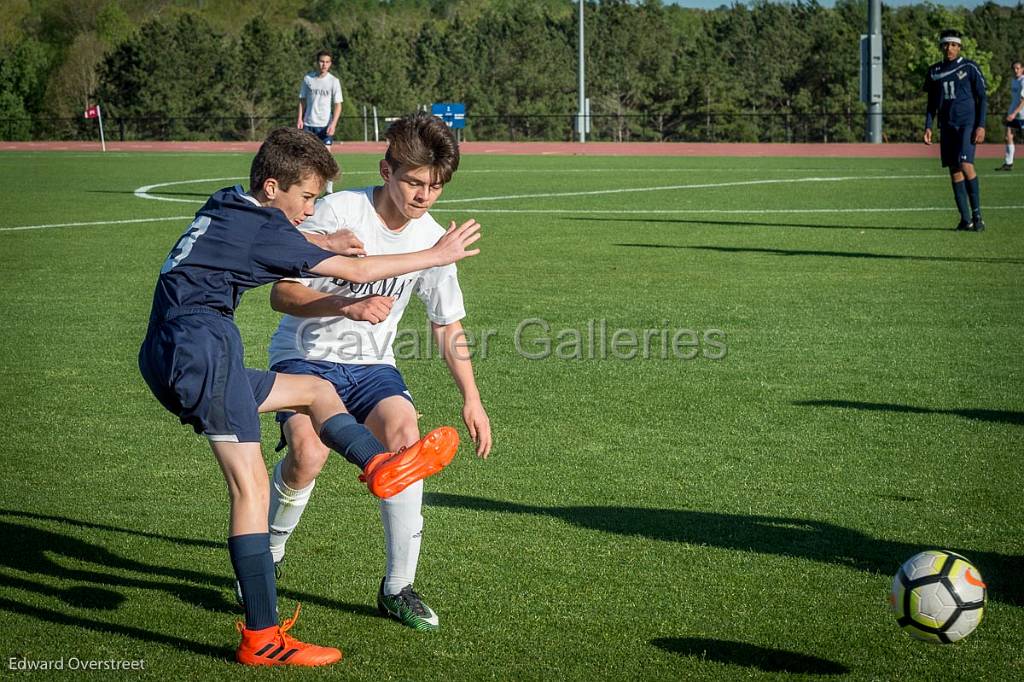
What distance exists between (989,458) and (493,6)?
436 ft

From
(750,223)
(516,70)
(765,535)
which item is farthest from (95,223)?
(516,70)

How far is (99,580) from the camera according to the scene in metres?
4.59

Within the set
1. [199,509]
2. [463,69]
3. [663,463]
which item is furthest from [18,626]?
[463,69]

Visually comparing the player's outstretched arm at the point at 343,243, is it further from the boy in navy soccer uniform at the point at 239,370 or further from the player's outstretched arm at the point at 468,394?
the player's outstretched arm at the point at 468,394

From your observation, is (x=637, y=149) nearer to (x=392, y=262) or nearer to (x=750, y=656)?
(x=392, y=262)

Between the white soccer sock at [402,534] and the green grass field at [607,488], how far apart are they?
171mm

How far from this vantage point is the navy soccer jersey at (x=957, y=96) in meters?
15.3

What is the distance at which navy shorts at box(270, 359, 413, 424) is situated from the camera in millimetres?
4434

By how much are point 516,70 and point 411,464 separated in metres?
79.4

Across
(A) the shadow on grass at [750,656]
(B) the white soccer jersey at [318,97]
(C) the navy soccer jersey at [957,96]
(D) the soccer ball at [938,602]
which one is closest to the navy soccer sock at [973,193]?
(C) the navy soccer jersey at [957,96]

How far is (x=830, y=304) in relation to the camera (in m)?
10.8

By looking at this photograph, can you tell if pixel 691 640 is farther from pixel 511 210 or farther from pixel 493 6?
pixel 493 6

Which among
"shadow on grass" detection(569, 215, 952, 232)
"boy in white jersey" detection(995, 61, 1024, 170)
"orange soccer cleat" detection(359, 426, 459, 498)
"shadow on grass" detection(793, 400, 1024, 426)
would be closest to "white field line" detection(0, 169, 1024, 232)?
"shadow on grass" detection(569, 215, 952, 232)

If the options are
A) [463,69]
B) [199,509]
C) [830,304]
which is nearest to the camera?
[199,509]
